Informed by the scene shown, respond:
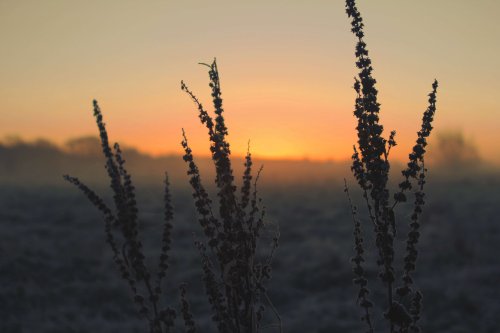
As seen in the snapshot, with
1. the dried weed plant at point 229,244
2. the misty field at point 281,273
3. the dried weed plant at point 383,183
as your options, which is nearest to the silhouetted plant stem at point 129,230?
the dried weed plant at point 229,244

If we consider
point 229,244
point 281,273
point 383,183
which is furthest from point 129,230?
point 281,273

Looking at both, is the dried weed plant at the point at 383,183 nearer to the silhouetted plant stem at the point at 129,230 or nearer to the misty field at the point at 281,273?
the silhouetted plant stem at the point at 129,230

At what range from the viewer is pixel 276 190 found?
54.4 metres

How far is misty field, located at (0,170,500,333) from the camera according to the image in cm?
1559

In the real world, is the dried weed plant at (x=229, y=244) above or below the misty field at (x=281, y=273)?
above

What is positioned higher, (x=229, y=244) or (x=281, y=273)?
(x=229, y=244)

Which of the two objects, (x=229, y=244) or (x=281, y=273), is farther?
(x=281, y=273)

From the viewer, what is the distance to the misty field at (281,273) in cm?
1559

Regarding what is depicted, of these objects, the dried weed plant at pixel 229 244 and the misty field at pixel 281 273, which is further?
the misty field at pixel 281 273

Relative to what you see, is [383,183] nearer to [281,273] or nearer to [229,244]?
[229,244]

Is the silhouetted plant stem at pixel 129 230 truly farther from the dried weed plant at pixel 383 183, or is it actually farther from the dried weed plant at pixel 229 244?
the dried weed plant at pixel 383 183

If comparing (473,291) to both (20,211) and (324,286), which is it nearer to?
(324,286)

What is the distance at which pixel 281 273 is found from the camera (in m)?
20.8

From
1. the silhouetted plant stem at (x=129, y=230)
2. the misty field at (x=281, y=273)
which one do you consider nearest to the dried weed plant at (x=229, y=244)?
the silhouetted plant stem at (x=129, y=230)
